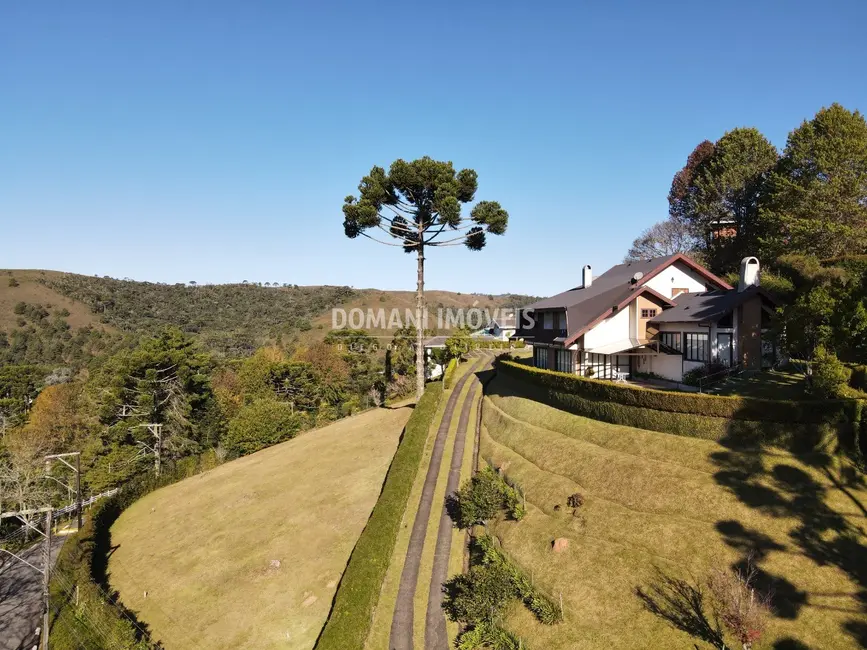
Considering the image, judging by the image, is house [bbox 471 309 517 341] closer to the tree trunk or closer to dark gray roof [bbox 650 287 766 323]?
the tree trunk

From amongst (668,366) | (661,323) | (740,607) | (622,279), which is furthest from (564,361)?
(740,607)

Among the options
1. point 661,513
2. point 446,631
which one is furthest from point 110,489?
point 661,513

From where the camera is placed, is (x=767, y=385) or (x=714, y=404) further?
(x=767, y=385)

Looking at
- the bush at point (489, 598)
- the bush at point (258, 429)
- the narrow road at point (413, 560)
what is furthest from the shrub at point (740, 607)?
the bush at point (258, 429)

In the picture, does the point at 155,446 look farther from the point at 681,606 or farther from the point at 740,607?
the point at 740,607

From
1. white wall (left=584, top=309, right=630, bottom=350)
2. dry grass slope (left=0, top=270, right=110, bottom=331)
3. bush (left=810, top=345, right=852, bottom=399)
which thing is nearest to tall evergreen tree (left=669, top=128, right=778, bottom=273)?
white wall (left=584, top=309, right=630, bottom=350)
